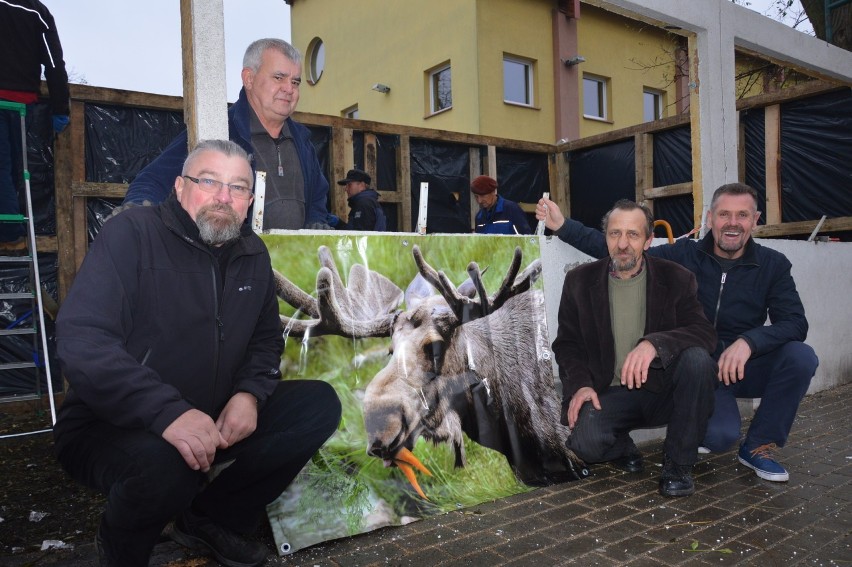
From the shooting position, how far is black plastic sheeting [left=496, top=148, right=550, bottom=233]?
33.5 ft

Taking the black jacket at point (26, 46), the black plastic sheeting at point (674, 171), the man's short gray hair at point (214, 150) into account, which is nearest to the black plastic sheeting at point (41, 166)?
the black jacket at point (26, 46)

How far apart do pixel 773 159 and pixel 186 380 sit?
7.63 meters

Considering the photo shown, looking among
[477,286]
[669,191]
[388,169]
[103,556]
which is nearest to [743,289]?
[477,286]

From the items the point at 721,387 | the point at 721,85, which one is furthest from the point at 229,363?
the point at 721,85

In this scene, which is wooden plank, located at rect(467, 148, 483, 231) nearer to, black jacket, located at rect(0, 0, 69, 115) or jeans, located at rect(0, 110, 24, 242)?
black jacket, located at rect(0, 0, 69, 115)

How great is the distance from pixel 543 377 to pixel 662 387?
65 centimetres

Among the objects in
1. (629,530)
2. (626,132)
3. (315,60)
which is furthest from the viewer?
(315,60)

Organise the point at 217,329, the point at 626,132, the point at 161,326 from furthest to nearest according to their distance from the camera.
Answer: the point at 626,132, the point at 217,329, the point at 161,326

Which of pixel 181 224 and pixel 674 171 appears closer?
pixel 181 224

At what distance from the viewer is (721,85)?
235 inches

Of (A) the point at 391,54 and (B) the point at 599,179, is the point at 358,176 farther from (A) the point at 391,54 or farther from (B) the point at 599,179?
(A) the point at 391,54

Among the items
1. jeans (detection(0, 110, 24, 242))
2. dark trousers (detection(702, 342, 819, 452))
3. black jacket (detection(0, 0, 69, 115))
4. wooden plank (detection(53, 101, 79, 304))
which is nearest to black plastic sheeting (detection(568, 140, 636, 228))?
dark trousers (detection(702, 342, 819, 452))

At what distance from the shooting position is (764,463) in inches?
138

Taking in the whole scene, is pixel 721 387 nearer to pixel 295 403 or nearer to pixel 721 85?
pixel 295 403
